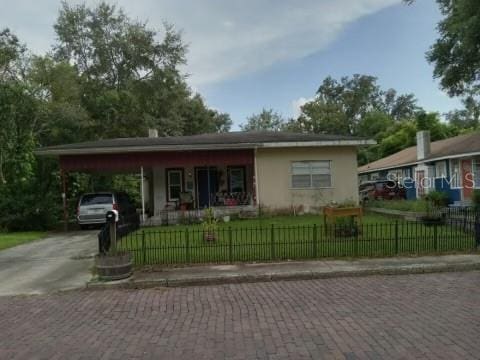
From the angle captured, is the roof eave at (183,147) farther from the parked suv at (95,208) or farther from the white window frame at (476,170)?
the white window frame at (476,170)

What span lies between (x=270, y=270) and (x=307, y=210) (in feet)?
38.2

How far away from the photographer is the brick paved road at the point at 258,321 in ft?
16.2

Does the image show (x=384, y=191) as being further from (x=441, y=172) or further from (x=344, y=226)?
(x=344, y=226)

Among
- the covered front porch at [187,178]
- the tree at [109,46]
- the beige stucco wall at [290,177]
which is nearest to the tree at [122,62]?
the tree at [109,46]

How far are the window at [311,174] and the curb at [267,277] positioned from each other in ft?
38.1

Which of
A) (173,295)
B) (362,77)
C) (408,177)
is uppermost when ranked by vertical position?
(362,77)

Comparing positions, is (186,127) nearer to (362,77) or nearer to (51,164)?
(51,164)

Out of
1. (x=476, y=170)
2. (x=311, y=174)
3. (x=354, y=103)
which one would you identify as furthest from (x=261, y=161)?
(x=354, y=103)

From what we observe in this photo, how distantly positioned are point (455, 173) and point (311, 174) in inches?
371

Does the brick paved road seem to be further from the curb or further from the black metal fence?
the black metal fence

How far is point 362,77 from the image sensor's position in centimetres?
7881

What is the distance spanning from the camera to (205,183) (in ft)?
76.1

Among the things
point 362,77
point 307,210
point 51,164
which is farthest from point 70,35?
point 362,77

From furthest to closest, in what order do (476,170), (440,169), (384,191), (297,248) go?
(384,191), (440,169), (476,170), (297,248)
